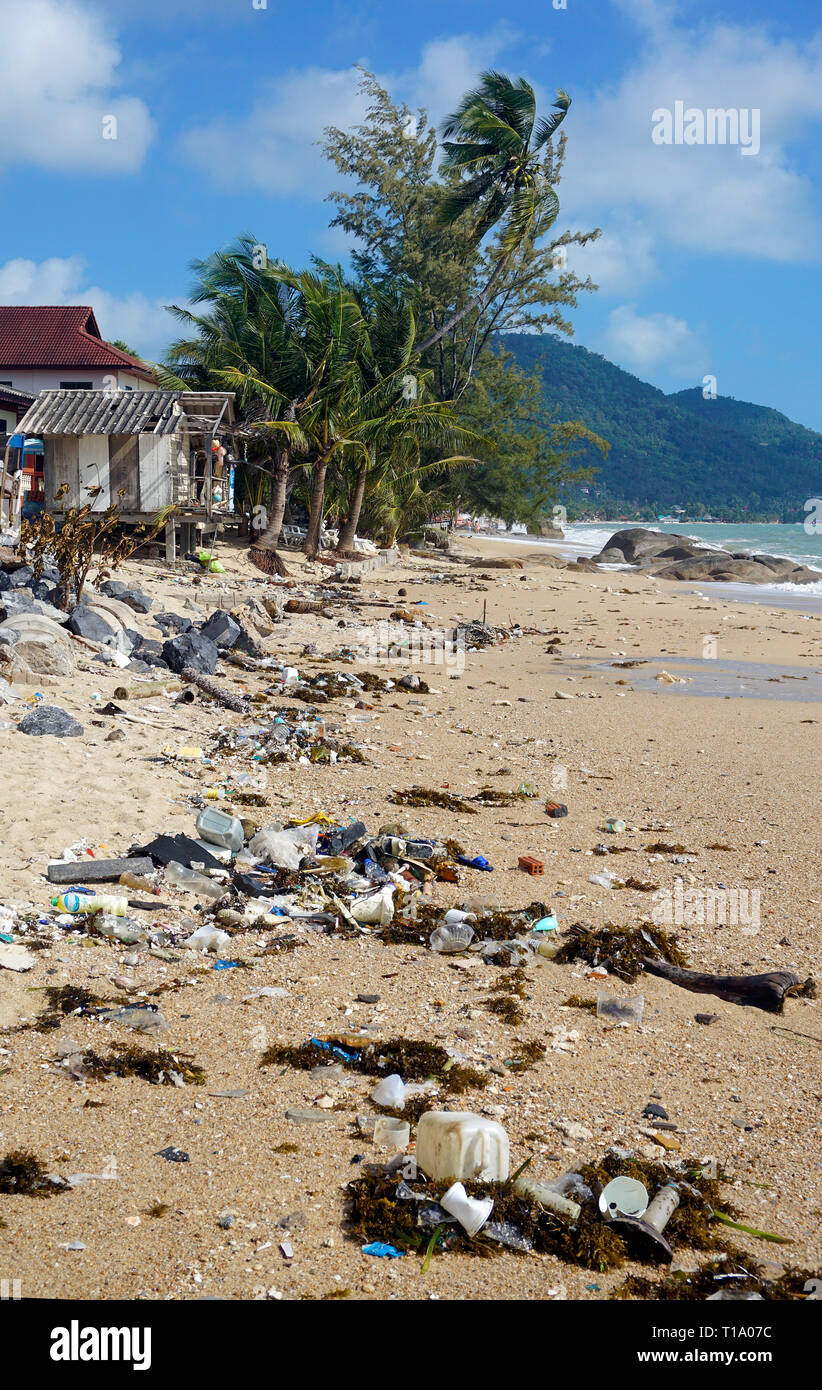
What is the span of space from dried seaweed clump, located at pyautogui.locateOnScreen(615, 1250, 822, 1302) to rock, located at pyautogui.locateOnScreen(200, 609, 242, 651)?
9325 mm

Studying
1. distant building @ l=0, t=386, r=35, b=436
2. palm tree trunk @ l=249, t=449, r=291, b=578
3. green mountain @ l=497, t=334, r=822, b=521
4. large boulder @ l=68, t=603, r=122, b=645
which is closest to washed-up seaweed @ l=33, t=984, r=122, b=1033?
large boulder @ l=68, t=603, r=122, b=645

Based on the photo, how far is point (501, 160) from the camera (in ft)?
88.7

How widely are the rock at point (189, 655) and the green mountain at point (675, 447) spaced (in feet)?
353

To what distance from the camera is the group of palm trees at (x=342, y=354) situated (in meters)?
22.2

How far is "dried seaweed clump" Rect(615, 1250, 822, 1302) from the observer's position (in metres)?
2.53

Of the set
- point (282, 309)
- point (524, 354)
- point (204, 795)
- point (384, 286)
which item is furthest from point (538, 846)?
point (524, 354)

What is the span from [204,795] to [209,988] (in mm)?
2347

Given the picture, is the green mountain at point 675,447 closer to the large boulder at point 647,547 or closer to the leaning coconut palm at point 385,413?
the large boulder at point 647,547

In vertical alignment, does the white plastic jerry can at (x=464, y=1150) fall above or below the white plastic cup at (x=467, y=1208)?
above

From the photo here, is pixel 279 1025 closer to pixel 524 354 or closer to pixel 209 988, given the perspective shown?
pixel 209 988

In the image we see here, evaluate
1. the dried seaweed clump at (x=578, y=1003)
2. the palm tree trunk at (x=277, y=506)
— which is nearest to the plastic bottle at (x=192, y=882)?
the dried seaweed clump at (x=578, y=1003)

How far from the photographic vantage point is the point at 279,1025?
12.5 ft

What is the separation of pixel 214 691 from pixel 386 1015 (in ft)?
18.5

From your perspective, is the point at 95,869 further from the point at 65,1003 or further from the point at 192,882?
the point at 65,1003
